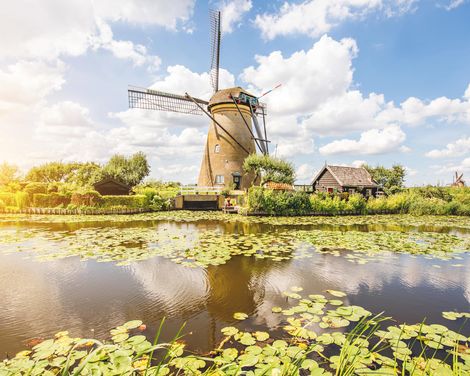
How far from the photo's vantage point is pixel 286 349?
279 centimetres

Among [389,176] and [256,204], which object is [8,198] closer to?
[256,204]

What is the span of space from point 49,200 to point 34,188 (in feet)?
5.34

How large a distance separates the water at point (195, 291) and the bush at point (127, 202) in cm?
1071

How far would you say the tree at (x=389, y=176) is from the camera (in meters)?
27.1

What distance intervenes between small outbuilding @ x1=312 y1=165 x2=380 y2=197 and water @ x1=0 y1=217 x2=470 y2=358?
1722 centimetres

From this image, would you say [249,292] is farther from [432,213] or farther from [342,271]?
[432,213]

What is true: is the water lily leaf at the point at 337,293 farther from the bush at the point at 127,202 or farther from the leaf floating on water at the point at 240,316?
the bush at the point at 127,202

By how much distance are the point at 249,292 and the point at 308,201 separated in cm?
1320

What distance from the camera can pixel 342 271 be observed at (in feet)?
18.6

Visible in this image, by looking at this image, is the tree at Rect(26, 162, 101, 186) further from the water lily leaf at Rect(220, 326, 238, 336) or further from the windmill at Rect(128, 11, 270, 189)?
the water lily leaf at Rect(220, 326, 238, 336)

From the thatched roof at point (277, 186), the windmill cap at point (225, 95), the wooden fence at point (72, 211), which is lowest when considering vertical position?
the wooden fence at point (72, 211)

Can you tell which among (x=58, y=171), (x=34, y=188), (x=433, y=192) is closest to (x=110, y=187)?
→ (x=34, y=188)

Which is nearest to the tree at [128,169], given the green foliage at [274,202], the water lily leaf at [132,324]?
the green foliage at [274,202]

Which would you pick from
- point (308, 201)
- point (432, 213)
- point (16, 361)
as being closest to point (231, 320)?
point (16, 361)
